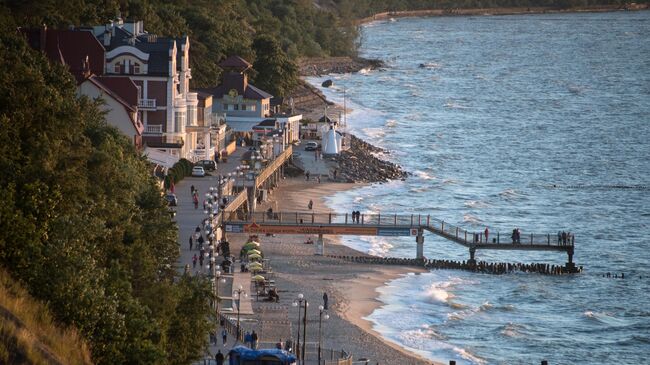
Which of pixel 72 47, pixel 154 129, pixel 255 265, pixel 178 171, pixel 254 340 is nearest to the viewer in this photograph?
pixel 254 340

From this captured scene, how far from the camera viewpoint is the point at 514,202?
288 ft

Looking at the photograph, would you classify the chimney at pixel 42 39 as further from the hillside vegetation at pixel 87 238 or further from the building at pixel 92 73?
the hillside vegetation at pixel 87 238

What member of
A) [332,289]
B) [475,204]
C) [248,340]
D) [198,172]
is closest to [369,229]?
[332,289]

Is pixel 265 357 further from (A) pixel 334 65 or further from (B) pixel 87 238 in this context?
(A) pixel 334 65

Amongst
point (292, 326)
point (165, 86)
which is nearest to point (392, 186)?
point (165, 86)

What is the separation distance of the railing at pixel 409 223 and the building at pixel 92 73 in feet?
24.2

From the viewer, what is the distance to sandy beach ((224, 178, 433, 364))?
51.6m

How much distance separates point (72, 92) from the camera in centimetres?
5750

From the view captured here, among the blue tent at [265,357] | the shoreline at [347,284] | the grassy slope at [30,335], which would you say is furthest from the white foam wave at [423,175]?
the grassy slope at [30,335]

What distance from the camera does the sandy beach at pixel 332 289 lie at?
169ft

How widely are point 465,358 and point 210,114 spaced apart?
4024 cm

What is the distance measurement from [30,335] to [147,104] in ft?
162

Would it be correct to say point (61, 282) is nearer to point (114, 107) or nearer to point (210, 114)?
point (114, 107)

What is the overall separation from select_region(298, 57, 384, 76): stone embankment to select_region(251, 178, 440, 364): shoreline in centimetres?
8789
